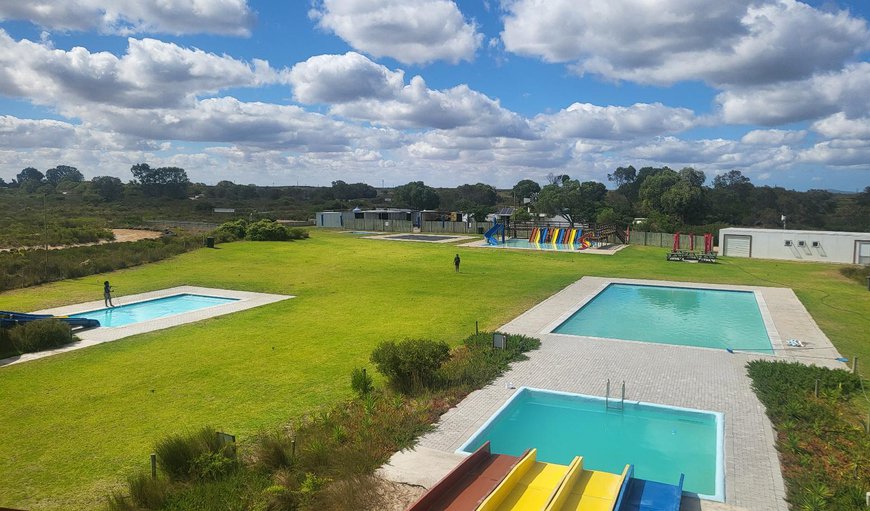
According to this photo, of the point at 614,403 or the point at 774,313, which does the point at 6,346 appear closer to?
the point at 614,403

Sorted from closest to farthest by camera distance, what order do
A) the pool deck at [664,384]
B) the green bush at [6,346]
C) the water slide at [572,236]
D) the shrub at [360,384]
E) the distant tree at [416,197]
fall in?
the pool deck at [664,384]
the shrub at [360,384]
the green bush at [6,346]
the water slide at [572,236]
the distant tree at [416,197]

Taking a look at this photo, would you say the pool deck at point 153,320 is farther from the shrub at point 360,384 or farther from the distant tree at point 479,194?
the distant tree at point 479,194

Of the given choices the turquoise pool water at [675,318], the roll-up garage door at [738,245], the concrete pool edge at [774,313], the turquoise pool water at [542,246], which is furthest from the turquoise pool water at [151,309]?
the roll-up garage door at [738,245]

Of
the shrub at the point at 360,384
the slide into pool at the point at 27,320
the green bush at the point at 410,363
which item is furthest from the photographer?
the slide into pool at the point at 27,320

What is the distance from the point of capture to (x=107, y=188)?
11581cm

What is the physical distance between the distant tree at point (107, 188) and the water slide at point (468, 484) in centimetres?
12396

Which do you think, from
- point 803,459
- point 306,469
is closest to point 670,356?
point 803,459

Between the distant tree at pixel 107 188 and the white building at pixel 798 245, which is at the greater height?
the distant tree at pixel 107 188

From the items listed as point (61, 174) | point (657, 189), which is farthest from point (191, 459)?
point (61, 174)

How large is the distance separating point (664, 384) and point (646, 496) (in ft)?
18.2

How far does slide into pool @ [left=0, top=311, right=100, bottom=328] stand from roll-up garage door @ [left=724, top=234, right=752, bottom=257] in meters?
36.7

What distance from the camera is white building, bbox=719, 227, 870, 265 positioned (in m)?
33.7

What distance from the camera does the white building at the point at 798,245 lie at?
33.7 m

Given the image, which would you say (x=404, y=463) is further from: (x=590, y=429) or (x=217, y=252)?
(x=217, y=252)
